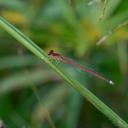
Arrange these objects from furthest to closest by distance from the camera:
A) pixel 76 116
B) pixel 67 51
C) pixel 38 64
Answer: pixel 38 64 → pixel 67 51 → pixel 76 116

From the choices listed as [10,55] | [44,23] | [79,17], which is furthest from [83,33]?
[10,55]

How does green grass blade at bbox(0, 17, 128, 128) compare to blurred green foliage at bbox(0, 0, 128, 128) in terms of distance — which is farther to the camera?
blurred green foliage at bbox(0, 0, 128, 128)

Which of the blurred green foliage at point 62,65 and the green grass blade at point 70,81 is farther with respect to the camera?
the blurred green foliage at point 62,65

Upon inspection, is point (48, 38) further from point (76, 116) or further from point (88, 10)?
point (76, 116)

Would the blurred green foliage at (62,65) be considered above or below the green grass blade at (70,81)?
above

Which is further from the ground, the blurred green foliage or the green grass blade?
the blurred green foliage

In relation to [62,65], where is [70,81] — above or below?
below

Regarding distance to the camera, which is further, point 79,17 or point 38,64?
point 38,64

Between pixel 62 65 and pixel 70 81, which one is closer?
pixel 70 81
